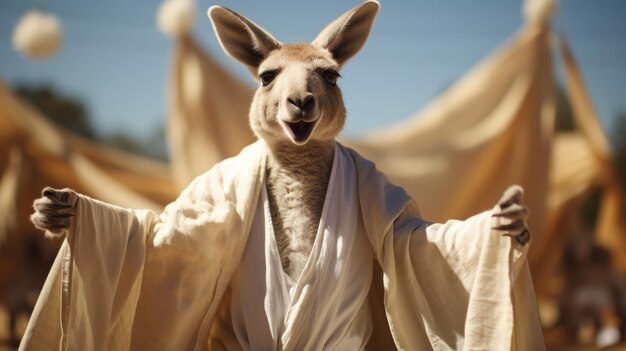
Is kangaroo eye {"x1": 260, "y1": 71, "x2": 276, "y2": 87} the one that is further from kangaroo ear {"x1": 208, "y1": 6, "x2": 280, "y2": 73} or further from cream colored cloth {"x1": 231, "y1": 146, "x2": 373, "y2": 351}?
cream colored cloth {"x1": 231, "y1": 146, "x2": 373, "y2": 351}

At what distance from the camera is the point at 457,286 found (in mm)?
1899

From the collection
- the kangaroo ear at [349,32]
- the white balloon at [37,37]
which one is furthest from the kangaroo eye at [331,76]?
the white balloon at [37,37]

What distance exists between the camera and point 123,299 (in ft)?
6.22

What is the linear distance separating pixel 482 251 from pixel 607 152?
413cm

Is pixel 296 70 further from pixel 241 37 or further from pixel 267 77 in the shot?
pixel 241 37

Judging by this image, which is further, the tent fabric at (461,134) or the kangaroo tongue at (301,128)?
the tent fabric at (461,134)

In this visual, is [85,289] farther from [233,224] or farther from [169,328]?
[233,224]

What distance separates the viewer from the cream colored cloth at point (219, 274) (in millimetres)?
1777

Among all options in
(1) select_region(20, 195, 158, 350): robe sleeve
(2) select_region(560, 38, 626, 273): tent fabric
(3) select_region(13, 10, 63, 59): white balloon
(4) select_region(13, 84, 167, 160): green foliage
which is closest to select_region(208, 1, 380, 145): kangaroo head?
(1) select_region(20, 195, 158, 350): robe sleeve

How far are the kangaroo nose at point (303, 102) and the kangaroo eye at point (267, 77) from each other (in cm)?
19

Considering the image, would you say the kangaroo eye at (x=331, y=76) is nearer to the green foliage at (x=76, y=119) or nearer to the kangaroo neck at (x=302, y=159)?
the kangaroo neck at (x=302, y=159)

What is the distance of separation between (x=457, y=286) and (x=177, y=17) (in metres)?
3.30

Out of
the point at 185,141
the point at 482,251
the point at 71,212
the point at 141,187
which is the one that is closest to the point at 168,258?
the point at 71,212

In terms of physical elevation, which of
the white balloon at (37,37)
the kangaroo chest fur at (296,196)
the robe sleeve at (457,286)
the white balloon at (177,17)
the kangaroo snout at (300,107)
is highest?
the white balloon at (177,17)
